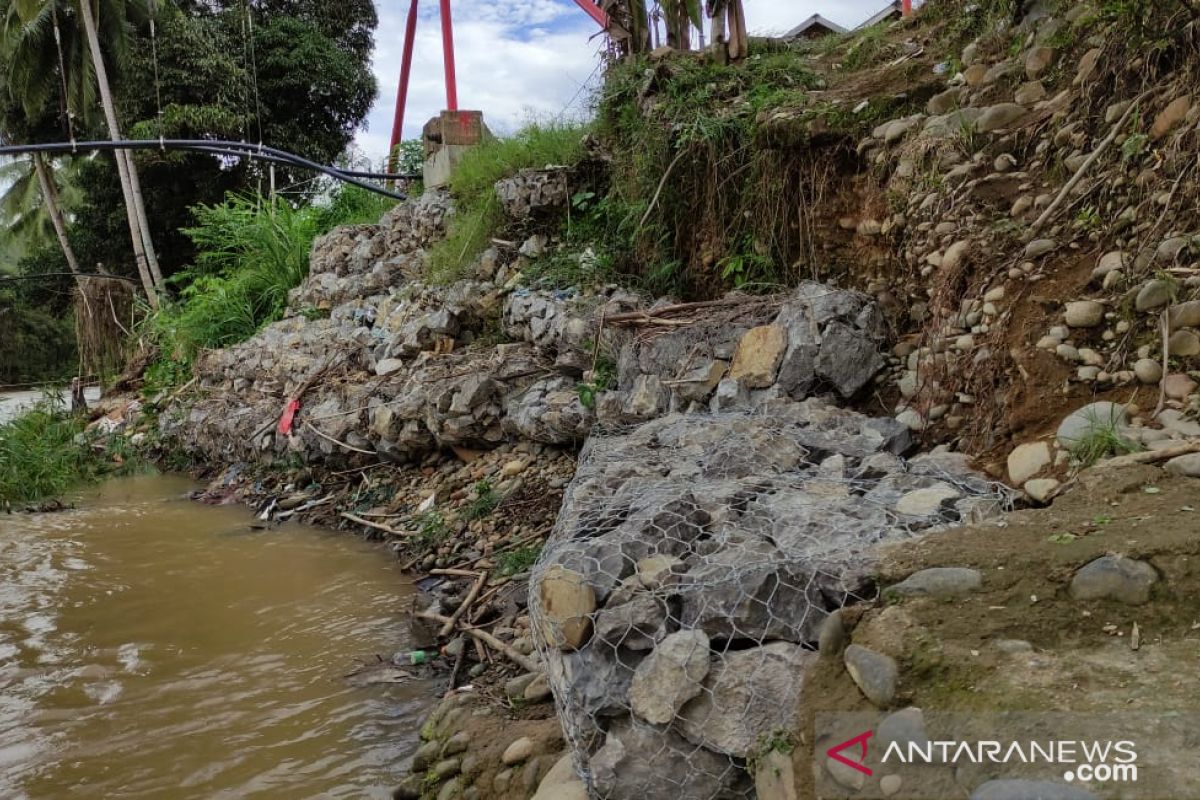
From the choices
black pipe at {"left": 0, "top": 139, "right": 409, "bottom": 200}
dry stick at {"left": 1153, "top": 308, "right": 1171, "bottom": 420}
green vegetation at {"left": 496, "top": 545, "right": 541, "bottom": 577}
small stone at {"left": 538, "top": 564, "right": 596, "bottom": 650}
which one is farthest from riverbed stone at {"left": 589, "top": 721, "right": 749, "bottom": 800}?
black pipe at {"left": 0, "top": 139, "right": 409, "bottom": 200}

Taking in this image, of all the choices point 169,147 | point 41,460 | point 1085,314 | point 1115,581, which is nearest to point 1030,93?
point 1085,314

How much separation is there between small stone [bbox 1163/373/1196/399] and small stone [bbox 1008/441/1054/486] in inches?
12.2

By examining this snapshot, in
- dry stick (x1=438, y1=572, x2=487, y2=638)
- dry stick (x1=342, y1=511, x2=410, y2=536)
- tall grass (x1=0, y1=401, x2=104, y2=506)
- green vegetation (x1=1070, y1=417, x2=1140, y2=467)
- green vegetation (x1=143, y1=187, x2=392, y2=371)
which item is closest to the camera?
green vegetation (x1=1070, y1=417, x2=1140, y2=467)

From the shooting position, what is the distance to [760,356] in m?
3.29

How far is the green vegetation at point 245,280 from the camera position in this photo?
8.23m

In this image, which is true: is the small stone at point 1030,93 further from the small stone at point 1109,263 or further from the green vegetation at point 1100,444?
the green vegetation at point 1100,444

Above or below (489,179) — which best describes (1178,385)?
below

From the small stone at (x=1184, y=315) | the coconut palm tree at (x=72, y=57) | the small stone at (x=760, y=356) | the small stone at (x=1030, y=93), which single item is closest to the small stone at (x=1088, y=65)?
the small stone at (x=1030, y=93)

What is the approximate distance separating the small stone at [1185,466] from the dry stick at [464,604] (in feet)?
7.94

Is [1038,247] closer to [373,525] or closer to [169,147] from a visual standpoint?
[373,525]

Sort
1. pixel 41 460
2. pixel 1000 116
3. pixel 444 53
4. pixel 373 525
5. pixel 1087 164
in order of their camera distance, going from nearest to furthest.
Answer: pixel 1087 164, pixel 1000 116, pixel 373 525, pixel 41 460, pixel 444 53

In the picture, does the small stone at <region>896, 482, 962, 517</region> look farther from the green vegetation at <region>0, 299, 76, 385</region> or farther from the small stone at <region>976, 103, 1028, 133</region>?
the green vegetation at <region>0, 299, 76, 385</region>

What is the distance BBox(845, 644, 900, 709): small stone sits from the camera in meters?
1.30

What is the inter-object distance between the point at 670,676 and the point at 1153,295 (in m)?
1.69
